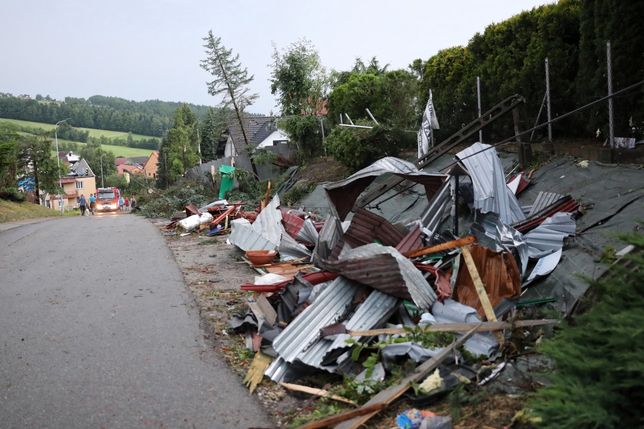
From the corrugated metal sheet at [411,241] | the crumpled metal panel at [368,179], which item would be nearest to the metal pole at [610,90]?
the crumpled metal panel at [368,179]

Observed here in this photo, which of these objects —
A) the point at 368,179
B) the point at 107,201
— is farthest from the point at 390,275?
the point at 107,201

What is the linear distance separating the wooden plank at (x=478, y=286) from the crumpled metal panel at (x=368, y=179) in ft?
6.81

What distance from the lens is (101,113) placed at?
536ft

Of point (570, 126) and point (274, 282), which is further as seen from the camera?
point (570, 126)

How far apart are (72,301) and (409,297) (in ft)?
18.0

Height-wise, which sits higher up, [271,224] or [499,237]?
[499,237]

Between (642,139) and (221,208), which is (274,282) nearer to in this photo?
(642,139)

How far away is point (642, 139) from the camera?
31.9 feet

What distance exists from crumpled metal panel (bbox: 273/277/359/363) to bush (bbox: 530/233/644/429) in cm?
312

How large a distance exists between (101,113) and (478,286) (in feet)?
568

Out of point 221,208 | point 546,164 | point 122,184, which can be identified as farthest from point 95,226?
point 122,184

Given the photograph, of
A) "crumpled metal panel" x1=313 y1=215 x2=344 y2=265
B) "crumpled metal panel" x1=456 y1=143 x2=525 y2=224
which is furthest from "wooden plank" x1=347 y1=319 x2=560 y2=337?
"crumpled metal panel" x1=456 y1=143 x2=525 y2=224

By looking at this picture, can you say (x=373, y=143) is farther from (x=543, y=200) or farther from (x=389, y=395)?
(x=389, y=395)

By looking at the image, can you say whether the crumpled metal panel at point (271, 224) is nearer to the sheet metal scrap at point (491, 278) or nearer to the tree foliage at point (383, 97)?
the sheet metal scrap at point (491, 278)
